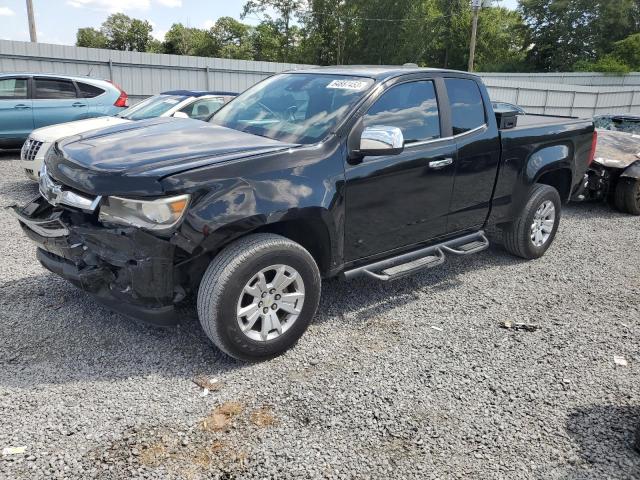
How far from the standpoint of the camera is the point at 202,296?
10.1 feet

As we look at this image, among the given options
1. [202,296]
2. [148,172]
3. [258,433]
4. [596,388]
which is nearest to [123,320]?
[202,296]

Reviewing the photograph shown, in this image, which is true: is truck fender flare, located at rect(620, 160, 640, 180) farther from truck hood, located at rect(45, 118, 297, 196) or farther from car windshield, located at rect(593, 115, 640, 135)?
truck hood, located at rect(45, 118, 297, 196)

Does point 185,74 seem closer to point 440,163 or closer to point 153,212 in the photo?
point 440,163

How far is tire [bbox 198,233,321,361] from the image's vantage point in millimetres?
3037

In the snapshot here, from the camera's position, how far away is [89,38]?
287ft

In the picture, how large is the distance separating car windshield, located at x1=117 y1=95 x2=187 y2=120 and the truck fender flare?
707 cm

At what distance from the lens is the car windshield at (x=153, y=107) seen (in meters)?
8.40

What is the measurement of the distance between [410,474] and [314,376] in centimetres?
94

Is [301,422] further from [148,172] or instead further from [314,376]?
[148,172]

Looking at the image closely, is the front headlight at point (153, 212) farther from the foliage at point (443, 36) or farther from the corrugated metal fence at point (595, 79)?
the foliage at point (443, 36)

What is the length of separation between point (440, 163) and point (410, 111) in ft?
1.54

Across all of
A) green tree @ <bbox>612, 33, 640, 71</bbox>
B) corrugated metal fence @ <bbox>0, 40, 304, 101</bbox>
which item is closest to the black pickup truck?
corrugated metal fence @ <bbox>0, 40, 304, 101</bbox>

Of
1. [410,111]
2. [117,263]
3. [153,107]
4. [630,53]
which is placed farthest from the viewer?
Answer: [630,53]

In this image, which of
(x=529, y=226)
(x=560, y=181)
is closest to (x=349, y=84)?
(x=529, y=226)
